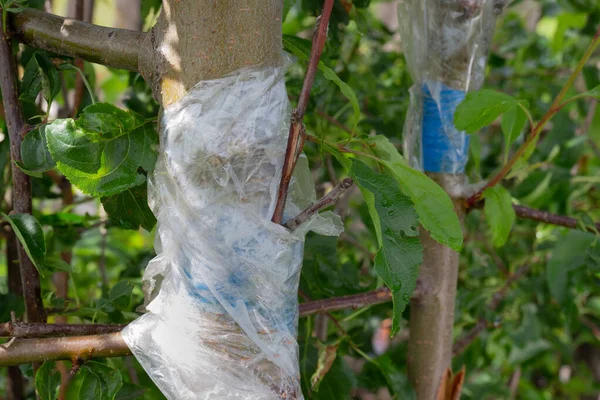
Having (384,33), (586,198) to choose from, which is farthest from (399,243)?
(586,198)

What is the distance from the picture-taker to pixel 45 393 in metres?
0.73

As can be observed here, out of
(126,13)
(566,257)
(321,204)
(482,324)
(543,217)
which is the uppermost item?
(321,204)

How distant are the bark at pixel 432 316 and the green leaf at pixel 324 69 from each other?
239mm

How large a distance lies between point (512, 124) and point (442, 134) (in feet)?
0.32

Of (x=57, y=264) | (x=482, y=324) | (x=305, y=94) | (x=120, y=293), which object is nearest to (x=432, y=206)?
(x=305, y=94)

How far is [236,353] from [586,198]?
1.51 meters

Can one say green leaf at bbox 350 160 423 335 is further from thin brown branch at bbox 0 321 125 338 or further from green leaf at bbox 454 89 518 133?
thin brown branch at bbox 0 321 125 338

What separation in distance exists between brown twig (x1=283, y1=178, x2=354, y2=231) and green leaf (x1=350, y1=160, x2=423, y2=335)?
3 cm

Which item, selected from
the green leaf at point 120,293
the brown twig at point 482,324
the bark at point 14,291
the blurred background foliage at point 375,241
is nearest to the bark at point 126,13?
the blurred background foliage at point 375,241

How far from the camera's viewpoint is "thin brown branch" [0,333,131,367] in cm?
68

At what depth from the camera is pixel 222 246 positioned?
675mm

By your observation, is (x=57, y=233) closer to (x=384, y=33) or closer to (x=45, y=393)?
(x=45, y=393)

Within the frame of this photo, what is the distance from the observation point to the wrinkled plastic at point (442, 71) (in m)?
0.92

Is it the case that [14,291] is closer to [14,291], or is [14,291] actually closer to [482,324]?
[14,291]
